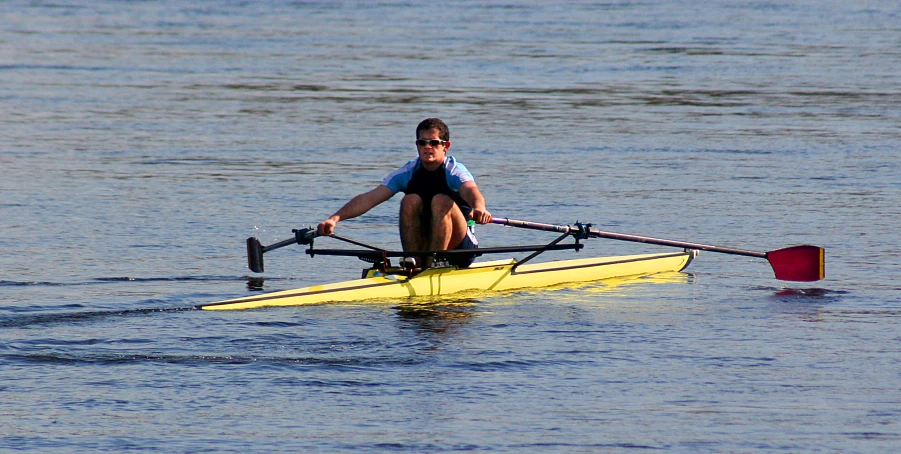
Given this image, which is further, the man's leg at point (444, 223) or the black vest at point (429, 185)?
the black vest at point (429, 185)

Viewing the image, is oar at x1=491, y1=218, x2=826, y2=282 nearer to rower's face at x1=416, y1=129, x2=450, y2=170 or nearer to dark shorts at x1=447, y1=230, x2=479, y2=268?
dark shorts at x1=447, y1=230, x2=479, y2=268

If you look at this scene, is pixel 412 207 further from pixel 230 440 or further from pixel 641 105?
pixel 641 105

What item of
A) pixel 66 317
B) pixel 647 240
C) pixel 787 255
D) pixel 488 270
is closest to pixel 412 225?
pixel 488 270

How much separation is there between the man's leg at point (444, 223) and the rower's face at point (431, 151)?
0.78 feet

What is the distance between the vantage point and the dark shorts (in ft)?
33.6

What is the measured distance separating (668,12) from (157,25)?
53.2 ft

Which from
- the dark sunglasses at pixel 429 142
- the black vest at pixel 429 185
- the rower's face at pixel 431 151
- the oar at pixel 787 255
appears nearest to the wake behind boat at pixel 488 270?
the oar at pixel 787 255

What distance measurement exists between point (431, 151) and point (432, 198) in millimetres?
360

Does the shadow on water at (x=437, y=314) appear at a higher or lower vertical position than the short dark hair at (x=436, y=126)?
lower

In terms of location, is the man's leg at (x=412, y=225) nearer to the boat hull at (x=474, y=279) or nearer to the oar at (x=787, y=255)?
the boat hull at (x=474, y=279)

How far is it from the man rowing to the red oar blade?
2572 millimetres

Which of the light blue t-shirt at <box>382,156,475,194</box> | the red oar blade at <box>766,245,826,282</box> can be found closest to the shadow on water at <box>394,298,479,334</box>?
the light blue t-shirt at <box>382,156,475,194</box>

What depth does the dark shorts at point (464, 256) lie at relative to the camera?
10.2 meters

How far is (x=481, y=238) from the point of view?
506 inches
